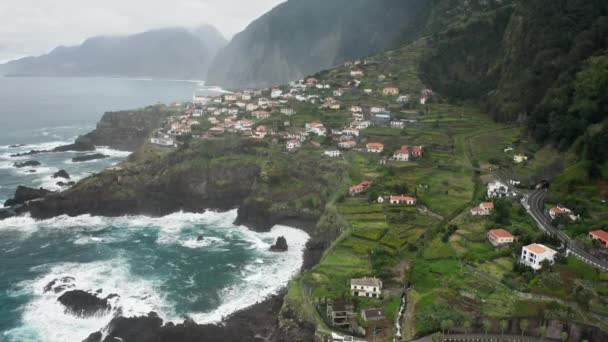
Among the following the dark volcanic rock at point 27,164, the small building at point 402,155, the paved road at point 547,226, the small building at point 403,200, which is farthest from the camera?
the dark volcanic rock at point 27,164

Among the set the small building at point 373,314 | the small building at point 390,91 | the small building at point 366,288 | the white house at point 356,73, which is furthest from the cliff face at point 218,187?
the white house at point 356,73

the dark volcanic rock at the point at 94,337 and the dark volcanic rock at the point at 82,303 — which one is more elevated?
the dark volcanic rock at the point at 82,303

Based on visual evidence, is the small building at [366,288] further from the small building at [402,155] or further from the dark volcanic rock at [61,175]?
the dark volcanic rock at [61,175]

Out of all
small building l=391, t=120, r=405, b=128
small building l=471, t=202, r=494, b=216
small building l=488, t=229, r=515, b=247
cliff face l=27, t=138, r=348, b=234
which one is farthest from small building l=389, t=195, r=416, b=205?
small building l=391, t=120, r=405, b=128

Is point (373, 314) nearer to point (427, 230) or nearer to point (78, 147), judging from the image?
point (427, 230)

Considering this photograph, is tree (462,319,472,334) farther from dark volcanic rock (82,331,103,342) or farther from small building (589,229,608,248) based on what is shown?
dark volcanic rock (82,331,103,342)

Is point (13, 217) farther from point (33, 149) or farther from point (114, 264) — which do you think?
point (33, 149)

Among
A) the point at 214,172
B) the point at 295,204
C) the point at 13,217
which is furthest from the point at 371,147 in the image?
the point at 13,217
